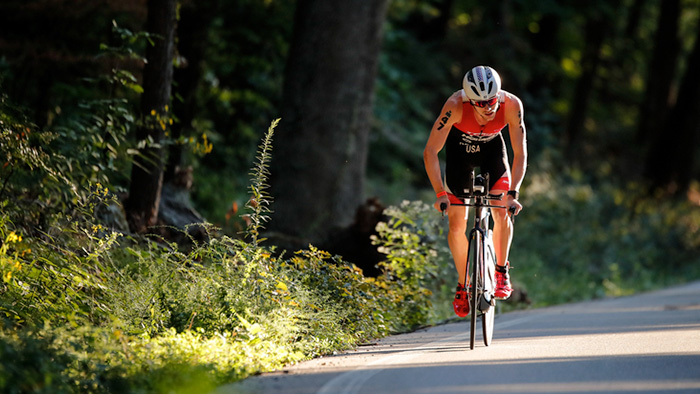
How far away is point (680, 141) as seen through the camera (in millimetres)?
28594

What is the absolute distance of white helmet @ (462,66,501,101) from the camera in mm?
7773

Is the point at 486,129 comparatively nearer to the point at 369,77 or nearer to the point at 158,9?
the point at 158,9

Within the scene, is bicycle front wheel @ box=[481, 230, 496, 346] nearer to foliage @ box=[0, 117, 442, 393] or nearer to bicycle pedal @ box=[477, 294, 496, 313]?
bicycle pedal @ box=[477, 294, 496, 313]

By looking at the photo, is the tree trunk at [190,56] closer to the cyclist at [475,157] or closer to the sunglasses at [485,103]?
the cyclist at [475,157]

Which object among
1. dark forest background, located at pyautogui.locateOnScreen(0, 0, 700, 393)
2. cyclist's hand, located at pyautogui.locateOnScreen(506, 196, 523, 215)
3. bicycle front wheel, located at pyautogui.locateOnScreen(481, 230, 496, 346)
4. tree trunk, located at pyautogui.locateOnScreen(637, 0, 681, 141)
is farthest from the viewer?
tree trunk, located at pyautogui.locateOnScreen(637, 0, 681, 141)

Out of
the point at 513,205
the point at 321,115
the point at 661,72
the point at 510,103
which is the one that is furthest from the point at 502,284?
the point at 661,72

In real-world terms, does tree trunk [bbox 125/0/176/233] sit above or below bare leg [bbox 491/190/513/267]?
above

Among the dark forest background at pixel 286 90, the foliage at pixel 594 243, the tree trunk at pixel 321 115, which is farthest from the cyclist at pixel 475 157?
the foliage at pixel 594 243

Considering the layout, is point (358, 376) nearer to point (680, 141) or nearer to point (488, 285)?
point (488, 285)

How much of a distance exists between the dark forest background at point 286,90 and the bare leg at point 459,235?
2.90 m

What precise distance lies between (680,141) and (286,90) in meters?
18.8

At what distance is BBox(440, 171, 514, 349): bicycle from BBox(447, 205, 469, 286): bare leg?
180 millimetres

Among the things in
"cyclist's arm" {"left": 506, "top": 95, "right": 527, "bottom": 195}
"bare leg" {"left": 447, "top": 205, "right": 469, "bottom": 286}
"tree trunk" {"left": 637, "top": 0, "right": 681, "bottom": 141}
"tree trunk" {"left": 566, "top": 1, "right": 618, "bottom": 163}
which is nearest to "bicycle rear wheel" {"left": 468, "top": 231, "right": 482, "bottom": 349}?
"bare leg" {"left": 447, "top": 205, "right": 469, "bottom": 286}

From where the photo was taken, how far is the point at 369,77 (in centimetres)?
1426
